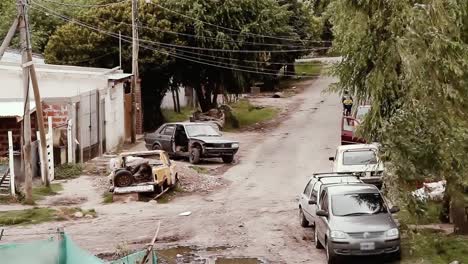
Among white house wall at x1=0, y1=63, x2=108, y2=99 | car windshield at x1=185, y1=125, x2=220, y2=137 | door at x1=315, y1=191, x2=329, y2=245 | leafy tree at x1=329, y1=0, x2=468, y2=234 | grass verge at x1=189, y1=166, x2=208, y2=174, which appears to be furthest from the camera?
white house wall at x1=0, y1=63, x2=108, y2=99

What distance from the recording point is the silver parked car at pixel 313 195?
1800 cm

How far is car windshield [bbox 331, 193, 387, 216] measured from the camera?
1636 cm

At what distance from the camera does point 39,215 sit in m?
21.2

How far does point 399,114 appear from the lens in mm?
14859

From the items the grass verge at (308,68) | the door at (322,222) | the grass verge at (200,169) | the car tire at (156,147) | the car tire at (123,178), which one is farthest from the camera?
the grass verge at (308,68)

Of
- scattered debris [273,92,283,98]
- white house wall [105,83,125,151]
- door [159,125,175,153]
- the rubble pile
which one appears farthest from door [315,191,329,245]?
scattered debris [273,92,283,98]

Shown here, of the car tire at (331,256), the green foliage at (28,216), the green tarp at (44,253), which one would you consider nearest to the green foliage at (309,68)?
the green foliage at (28,216)

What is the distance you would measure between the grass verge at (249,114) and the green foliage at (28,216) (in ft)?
80.1

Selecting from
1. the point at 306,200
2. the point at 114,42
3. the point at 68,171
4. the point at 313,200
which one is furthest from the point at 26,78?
the point at 114,42

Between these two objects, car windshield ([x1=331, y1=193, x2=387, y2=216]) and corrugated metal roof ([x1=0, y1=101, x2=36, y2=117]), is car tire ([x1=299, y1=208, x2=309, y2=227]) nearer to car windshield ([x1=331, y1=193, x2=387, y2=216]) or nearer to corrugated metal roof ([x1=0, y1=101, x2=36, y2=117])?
car windshield ([x1=331, y1=193, x2=387, y2=216])

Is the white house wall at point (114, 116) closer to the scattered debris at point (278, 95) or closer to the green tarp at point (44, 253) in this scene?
the green tarp at point (44, 253)

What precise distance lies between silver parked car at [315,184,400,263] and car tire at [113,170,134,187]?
27.0ft

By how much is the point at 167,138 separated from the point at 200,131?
1440 millimetres

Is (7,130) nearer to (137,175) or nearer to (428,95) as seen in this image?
(137,175)
